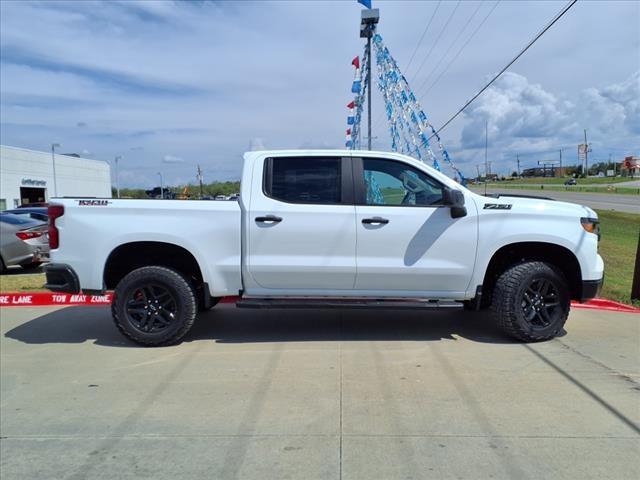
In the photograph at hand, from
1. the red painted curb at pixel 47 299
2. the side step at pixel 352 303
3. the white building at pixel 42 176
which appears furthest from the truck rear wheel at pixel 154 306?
the white building at pixel 42 176

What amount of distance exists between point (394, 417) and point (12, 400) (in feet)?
10.4

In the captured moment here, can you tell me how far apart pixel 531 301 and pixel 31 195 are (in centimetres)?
6484

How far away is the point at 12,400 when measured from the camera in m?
4.42

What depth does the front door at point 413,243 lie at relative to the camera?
539cm

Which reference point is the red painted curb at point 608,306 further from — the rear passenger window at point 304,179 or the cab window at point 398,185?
the rear passenger window at point 304,179

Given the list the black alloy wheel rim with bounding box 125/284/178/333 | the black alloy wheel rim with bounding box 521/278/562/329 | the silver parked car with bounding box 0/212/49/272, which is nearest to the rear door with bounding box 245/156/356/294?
the black alloy wheel rim with bounding box 125/284/178/333

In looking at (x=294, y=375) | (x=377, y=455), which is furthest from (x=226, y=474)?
(x=294, y=375)

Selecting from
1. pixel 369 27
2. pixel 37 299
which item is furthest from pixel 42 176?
pixel 37 299

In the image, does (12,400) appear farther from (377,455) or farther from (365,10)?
(365,10)

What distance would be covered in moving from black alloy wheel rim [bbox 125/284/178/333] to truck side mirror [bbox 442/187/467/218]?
3.00m

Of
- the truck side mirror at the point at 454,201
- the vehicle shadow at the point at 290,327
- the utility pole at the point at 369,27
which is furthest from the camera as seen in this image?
the utility pole at the point at 369,27

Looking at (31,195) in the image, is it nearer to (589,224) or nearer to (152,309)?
(152,309)

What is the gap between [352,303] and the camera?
5.48 m

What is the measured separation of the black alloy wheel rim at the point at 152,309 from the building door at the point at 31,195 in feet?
194
